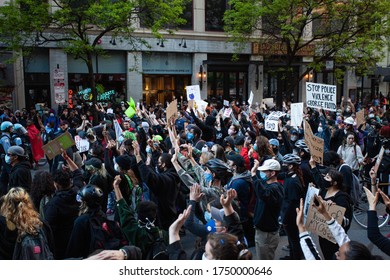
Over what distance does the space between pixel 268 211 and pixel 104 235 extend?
2178 mm

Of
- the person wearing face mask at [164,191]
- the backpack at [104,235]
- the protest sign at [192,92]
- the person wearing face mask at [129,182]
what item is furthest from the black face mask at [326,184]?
the protest sign at [192,92]

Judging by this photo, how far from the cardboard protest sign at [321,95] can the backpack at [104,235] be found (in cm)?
755

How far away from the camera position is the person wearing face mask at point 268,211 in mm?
5418

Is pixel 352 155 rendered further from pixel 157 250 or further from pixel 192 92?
pixel 157 250

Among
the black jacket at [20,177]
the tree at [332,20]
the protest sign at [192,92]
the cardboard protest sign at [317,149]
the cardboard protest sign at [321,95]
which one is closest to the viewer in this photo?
the cardboard protest sign at [317,149]

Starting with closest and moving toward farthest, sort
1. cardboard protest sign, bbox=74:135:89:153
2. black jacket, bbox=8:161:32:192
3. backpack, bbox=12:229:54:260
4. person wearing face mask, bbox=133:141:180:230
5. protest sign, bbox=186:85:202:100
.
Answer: backpack, bbox=12:229:54:260 → person wearing face mask, bbox=133:141:180:230 → black jacket, bbox=8:161:32:192 → cardboard protest sign, bbox=74:135:89:153 → protest sign, bbox=186:85:202:100

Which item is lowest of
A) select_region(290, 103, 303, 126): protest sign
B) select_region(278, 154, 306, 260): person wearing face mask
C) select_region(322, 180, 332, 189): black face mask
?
select_region(278, 154, 306, 260): person wearing face mask

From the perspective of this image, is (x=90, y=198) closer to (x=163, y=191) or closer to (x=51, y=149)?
(x=163, y=191)

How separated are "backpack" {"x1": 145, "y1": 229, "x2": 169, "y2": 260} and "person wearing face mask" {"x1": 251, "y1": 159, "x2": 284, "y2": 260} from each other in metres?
1.66

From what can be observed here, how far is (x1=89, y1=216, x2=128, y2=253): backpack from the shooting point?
14.3 feet

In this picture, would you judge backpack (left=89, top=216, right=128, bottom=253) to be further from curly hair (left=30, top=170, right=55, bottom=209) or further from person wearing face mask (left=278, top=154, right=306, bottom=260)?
person wearing face mask (left=278, top=154, right=306, bottom=260)

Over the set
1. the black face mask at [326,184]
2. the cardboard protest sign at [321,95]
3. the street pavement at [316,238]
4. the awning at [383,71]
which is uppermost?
the awning at [383,71]

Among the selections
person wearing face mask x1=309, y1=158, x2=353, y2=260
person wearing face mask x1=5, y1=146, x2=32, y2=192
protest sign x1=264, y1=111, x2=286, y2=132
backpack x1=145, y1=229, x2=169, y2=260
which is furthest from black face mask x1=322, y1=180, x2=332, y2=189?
protest sign x1=264, y1=111, x2=286, y2=132

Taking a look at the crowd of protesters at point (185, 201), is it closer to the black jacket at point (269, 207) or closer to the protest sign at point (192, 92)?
the black jacket at point (269, 207)
